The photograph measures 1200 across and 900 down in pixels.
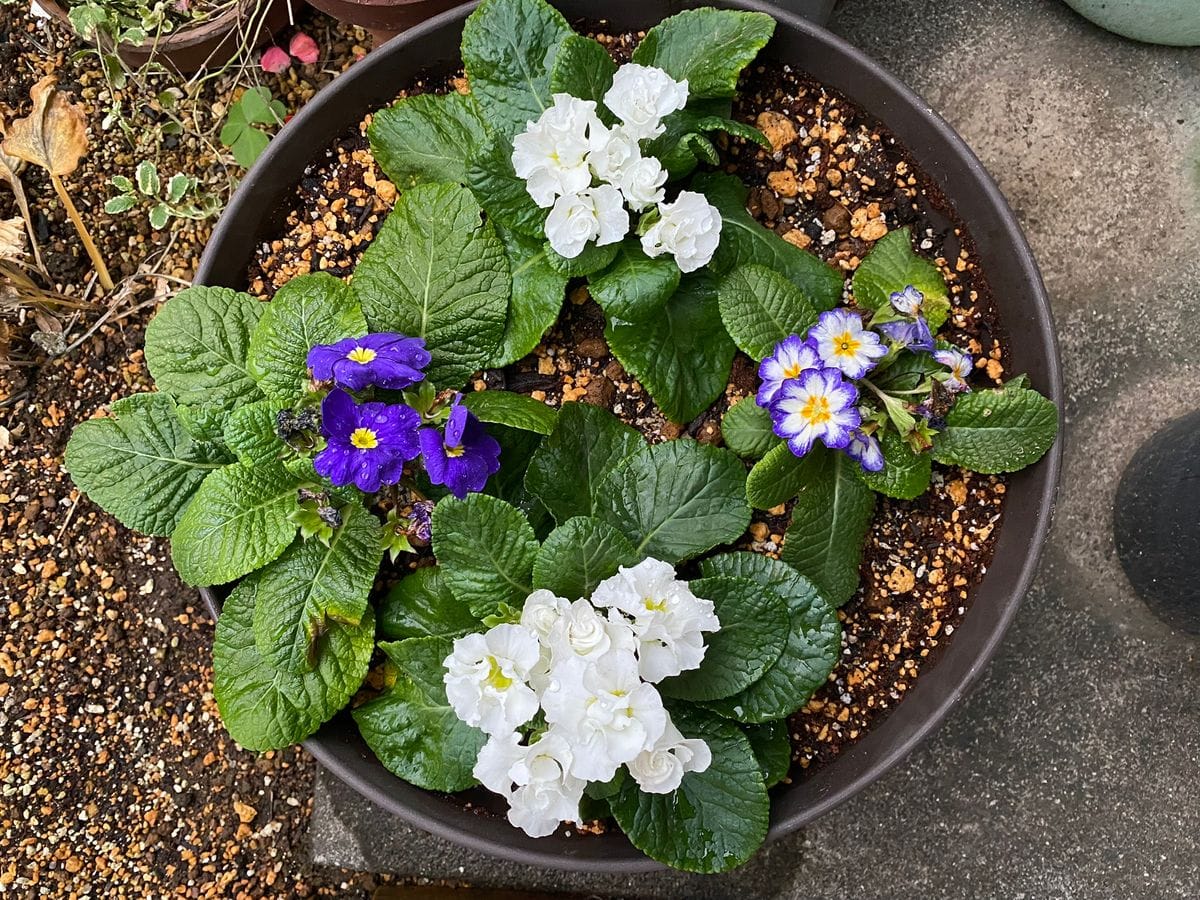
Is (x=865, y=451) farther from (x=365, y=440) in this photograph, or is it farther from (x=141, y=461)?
(x=141, y=461)

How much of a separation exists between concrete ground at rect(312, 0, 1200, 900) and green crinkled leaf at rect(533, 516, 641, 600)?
894 millimetres

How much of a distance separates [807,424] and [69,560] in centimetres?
147

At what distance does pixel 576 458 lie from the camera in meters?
1.49

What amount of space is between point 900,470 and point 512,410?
1.88ft

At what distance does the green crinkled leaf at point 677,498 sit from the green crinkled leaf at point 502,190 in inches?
14.9

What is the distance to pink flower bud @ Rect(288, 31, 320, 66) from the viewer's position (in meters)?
1.86

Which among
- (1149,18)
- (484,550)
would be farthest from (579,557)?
(1149,18)

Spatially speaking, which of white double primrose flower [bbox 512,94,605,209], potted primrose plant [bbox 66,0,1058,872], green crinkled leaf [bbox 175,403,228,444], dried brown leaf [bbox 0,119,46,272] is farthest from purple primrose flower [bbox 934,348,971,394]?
dried brown leaf [bbox 0,119,46,272]

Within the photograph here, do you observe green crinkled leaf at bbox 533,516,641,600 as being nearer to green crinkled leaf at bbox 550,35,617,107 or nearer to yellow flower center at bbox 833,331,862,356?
yellow flower center at bbox 833,331,862,356

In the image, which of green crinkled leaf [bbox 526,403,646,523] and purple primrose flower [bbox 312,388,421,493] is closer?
purple primrose flower [bbox 312,388,421,493]

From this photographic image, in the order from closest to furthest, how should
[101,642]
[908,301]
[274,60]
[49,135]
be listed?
[908,301], [49,135], [274,60], [101,642]

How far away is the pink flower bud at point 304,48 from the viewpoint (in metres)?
1.86

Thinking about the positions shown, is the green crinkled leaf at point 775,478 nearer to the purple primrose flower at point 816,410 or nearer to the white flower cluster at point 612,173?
the purple primrose flower at point 816,410

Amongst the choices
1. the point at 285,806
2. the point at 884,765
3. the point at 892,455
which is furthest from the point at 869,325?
the point at 285,806
